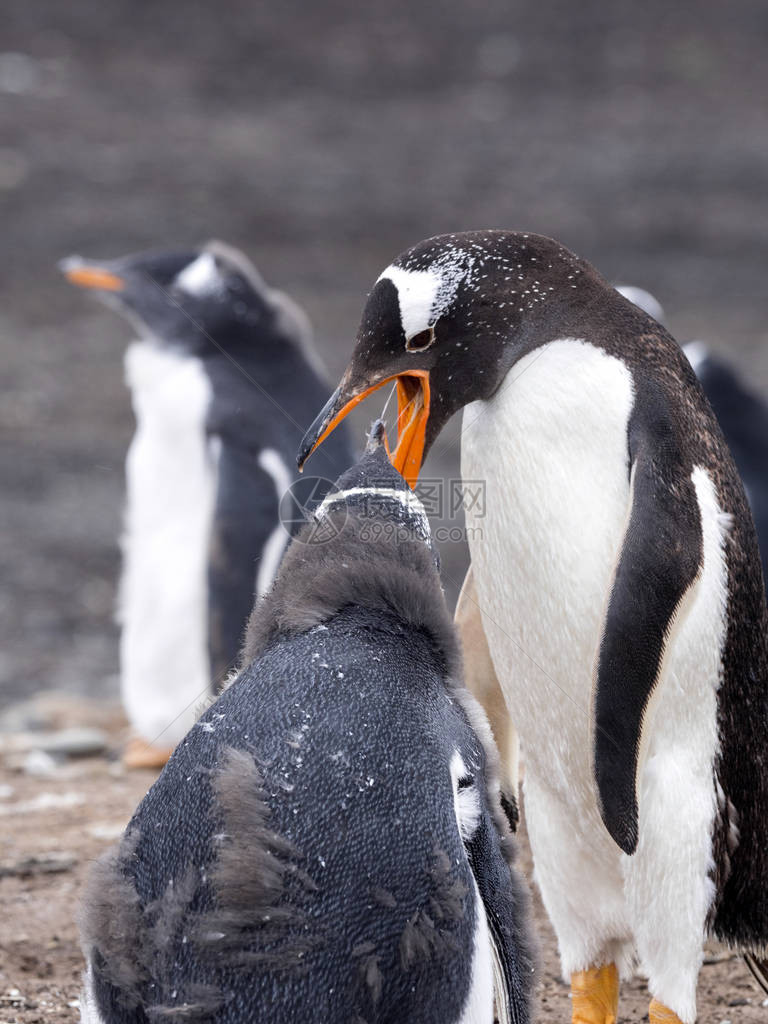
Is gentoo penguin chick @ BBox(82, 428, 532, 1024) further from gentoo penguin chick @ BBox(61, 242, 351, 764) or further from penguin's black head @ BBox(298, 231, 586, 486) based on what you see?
gentoo penguin chick @ BBox(61, 242, 351, 764)

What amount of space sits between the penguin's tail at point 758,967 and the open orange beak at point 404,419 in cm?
114

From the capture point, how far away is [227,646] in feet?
16.9

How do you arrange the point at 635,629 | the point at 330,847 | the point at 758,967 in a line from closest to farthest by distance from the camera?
1. the point at 330,847
2. the point at 635,629
3. the point at 758,967

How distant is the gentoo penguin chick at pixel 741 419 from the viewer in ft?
17.1

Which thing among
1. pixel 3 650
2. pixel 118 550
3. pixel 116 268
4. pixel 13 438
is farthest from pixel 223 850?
pixel 13 438

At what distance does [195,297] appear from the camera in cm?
548

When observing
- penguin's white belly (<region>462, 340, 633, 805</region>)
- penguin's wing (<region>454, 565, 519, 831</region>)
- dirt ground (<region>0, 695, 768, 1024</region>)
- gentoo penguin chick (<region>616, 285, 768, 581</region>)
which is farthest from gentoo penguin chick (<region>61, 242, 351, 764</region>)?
penguin's white belly (<region>462, 340, 633, 805</region>)

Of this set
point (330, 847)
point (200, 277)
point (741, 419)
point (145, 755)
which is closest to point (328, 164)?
point (200, 277)

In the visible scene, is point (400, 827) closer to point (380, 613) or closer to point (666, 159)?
point (380, 613)

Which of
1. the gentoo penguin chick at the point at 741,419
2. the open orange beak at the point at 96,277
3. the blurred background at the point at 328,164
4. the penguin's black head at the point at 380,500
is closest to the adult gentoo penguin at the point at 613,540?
the penguin's black head at the point at 380,500

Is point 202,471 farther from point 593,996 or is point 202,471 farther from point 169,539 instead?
point 593,996

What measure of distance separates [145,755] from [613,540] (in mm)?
2940

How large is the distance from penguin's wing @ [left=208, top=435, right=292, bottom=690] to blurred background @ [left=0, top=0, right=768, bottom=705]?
8.25ft

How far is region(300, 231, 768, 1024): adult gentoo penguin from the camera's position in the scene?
250cm
